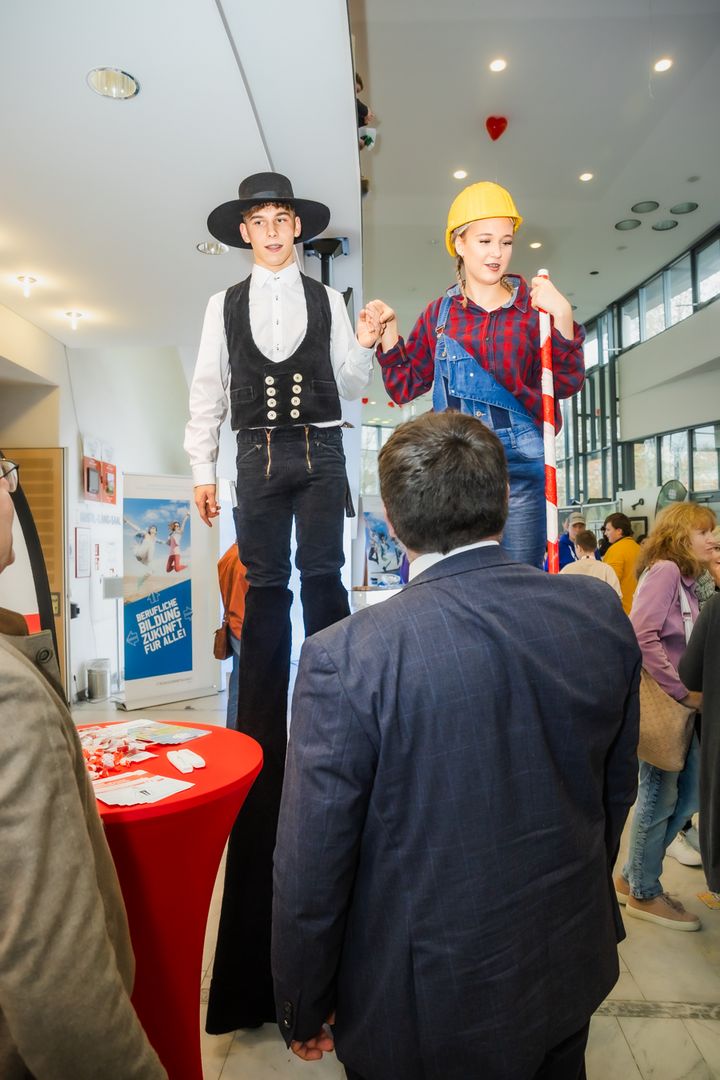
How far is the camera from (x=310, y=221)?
2.18 m

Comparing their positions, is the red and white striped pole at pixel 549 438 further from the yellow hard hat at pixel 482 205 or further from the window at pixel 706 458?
the window at pixel 706 458

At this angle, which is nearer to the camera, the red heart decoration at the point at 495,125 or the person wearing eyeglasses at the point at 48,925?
the person wearing eyeglasses at the point at 48,925

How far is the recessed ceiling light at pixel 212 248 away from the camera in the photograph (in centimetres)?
459

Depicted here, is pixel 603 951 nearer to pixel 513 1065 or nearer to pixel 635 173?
pixel 513 1065

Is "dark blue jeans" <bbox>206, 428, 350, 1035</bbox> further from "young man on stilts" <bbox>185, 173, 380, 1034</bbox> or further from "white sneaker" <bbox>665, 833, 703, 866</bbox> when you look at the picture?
"white sneaker" <bbox>665, 833, 703, 866</bbox>

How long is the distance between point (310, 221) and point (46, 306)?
4651mm

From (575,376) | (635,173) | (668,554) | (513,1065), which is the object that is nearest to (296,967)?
(513,1065)

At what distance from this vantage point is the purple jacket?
2730mm

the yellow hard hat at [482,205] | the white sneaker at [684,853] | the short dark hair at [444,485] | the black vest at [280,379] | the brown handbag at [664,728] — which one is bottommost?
the white sneaker at [684,853]

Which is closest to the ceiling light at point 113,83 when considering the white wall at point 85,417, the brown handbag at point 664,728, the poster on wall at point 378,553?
the brown handbag at point 664,728

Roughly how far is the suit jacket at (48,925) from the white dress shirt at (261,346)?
1.12 m

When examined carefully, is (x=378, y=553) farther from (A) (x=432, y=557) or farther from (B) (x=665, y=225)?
(A) (x=432, y=557)

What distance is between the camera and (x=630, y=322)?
1303cm

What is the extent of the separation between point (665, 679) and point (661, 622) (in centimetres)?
23
